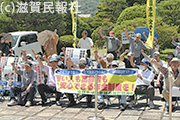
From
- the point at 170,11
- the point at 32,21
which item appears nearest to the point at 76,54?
the point at 32,21

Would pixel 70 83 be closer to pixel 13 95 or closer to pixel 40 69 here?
pixel 40 69

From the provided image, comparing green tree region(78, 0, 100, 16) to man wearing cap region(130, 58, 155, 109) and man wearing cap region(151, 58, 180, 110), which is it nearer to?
man wearing cap region(130, 58, 155, 109)

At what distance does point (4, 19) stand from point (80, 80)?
1662 cm

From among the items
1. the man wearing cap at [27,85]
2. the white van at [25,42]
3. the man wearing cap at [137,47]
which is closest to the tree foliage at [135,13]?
the white van at [25,42]

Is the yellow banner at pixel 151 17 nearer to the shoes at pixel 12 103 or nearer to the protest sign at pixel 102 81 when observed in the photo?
the protest sign at pixel 102 81

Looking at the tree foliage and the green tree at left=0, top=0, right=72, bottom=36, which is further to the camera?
the green tree at left=0, top=0, right=72, bottom=36

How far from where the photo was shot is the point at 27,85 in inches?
318

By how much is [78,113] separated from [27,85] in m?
1.80

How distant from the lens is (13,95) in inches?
319

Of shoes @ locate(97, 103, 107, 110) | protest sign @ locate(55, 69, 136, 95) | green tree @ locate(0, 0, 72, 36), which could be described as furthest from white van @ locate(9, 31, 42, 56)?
shoes @ locate(97, 103, 107, 110)

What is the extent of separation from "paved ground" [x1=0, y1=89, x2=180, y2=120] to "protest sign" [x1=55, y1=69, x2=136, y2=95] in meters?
0.46

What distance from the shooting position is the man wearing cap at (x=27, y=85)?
791 centimetres

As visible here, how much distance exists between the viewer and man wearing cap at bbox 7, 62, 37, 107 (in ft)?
26.0

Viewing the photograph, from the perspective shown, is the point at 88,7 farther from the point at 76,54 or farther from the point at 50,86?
the point at 50,86
